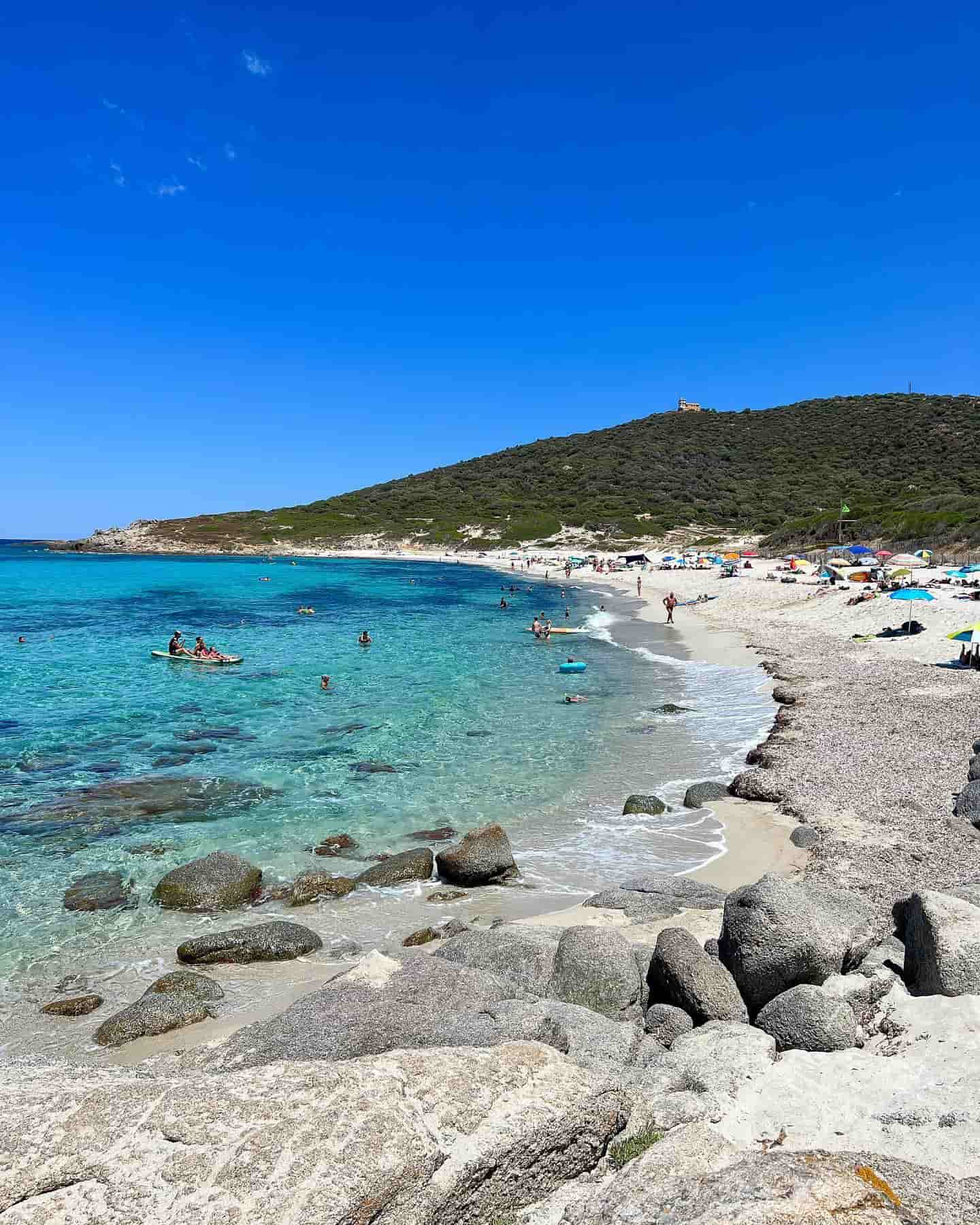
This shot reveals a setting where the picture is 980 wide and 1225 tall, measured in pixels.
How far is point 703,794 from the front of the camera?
54.9 feet

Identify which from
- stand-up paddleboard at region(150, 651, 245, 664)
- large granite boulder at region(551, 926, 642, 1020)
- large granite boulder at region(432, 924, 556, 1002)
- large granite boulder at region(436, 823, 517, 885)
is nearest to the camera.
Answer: large granite boulder at region(551, 926, 642, 1020)

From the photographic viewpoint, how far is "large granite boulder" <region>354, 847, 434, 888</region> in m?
13.5

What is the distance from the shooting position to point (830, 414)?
16938cm

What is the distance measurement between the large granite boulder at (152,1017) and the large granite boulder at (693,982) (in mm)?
5797

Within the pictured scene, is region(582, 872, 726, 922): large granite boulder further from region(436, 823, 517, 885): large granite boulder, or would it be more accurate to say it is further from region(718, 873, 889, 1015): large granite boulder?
region(718, 873, 889, 1015): large granite boulder

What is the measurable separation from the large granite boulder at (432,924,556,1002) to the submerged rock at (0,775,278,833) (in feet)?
30.6

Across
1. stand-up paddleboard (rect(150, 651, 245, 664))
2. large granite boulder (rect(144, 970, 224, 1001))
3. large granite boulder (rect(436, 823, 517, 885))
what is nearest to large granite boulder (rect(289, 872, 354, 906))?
large granite boulder (rect(436, 823, 517, 885))

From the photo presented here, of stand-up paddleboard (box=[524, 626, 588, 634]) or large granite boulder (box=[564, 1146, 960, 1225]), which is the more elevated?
large granite boulder (box=[564, 1146, 960, 1225])

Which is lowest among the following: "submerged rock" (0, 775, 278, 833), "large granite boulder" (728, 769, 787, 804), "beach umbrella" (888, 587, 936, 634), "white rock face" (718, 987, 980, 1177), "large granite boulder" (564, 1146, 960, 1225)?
"submerged rock" (0, 775, 278, 833)

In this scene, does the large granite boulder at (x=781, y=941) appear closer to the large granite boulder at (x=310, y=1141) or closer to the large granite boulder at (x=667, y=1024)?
the large granite boulder at (x=667, y=1024)

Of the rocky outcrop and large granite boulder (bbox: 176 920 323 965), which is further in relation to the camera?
the rocky outcrop

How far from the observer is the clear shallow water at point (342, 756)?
12445 mm

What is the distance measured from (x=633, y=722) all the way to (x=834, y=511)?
82.5m


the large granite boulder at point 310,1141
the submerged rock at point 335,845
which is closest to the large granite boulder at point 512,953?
the large granite boulder at point 310,1141
